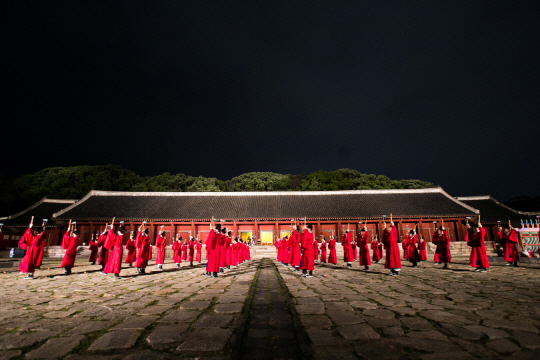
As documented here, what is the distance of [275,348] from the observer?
243 centimetres

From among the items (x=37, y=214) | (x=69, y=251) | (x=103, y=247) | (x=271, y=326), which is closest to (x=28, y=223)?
(x=37, y=214)

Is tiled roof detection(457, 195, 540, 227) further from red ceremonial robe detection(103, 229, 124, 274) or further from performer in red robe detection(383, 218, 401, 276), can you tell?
red ceremonial robe detection(103, 229, 124, 274)

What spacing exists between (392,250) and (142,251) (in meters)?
9.80

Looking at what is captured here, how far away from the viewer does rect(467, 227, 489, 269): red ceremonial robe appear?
31.6 ft

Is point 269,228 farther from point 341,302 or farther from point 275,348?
point 275,348

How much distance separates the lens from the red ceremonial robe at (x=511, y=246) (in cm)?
1144

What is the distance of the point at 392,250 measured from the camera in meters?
9.23

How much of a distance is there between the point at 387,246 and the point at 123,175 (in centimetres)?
5087

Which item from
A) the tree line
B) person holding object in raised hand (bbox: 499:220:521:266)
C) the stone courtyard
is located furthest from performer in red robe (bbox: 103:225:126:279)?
the tree line

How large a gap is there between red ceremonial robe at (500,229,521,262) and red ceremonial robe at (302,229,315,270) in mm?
9881

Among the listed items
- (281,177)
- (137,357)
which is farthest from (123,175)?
(137,357)

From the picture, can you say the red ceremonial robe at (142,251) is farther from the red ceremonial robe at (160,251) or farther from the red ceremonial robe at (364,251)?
the red ceremonial robe at (364,251)

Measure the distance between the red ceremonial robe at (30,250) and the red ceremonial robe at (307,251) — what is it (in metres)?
9.41

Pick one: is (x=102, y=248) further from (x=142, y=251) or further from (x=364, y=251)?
(x=364, y=251)
